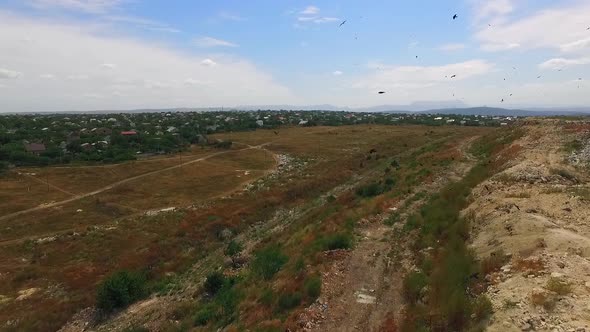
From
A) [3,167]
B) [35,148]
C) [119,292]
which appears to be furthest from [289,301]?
[35,148]

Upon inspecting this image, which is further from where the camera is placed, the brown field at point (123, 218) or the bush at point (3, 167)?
the bush at point (3, 167)

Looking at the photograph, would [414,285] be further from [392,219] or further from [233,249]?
[233,249]

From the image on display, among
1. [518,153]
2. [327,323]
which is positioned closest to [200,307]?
[327,323]

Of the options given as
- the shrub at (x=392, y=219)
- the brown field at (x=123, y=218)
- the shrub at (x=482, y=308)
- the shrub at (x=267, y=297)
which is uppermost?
the shrub at (x=482, y=308)

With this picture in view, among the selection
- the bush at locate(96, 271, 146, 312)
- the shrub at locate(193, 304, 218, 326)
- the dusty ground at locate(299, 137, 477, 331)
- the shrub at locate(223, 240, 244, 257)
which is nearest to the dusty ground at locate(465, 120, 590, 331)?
the dusty ground at locate(299, 137, 477, 331)

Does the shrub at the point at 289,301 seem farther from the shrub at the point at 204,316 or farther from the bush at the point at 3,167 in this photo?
the bush at the point at 3,167

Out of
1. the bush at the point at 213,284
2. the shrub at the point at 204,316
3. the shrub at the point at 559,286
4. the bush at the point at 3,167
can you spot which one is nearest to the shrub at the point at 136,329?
the shrub at the point at 204,316
